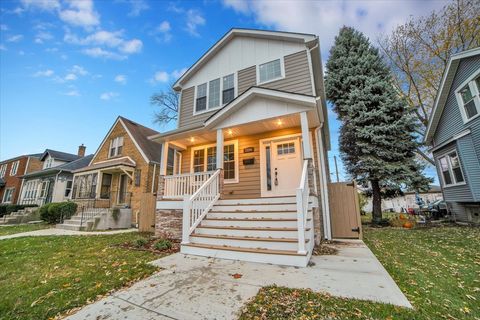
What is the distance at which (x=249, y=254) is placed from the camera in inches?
172

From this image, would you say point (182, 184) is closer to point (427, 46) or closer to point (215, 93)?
point (215, 93)

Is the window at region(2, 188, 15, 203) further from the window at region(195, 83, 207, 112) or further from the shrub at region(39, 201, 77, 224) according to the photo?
the window at region(195, 83, 207, 112)

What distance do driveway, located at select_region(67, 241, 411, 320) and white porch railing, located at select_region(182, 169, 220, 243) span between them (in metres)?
1.12

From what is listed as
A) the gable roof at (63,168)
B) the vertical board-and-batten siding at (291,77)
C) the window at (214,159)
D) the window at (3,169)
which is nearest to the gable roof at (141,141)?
the gable roof at (63,168)

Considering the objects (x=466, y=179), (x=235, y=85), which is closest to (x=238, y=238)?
(x=235, y=85)

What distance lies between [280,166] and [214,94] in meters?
4.92

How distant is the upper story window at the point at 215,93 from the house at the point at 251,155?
5 cm

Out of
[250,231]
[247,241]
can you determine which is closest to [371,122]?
[250,231]

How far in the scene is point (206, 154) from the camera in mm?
9484

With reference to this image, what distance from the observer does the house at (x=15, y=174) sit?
22.5 metres

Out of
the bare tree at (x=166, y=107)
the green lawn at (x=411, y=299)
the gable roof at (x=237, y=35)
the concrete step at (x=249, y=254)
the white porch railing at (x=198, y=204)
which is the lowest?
the green lawn at (x=411, y=299)

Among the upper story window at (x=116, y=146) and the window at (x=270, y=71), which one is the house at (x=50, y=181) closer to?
the upper story window at (x=116, y=146)

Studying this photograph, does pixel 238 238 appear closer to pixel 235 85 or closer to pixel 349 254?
pixel 349 254

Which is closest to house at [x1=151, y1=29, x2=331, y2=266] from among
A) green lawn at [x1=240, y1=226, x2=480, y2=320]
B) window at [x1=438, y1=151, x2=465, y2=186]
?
green lawn at [x1=240, y1=226, x2=480, y2=320]
